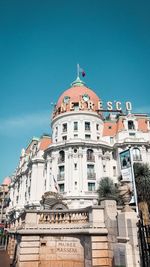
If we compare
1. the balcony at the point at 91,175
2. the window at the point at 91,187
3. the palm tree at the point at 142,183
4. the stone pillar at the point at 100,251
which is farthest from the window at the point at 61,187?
the stone pillar at the point at 100,251

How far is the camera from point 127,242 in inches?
368

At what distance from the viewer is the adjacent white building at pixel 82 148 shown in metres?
38.9

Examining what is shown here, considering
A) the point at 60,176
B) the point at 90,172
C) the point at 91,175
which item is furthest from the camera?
the point at 60,176

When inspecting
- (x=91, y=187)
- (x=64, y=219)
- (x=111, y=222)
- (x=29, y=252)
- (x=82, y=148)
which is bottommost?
(x=29, y=252)

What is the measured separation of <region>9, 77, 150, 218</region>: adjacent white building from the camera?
1531 inches

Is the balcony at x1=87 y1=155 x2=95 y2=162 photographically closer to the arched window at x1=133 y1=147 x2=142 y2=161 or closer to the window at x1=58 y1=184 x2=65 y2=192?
the window at x1=58 y1=184 x2=65 y2=192

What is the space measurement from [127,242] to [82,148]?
31881mm

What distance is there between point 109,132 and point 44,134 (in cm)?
1595

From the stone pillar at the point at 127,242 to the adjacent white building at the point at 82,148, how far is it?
27.5m

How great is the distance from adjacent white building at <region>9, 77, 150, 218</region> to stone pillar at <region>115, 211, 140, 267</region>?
2751cm

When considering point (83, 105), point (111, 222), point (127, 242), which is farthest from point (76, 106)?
point (127, 242)

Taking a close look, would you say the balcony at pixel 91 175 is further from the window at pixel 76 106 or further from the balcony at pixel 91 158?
the window at pixel 76 106

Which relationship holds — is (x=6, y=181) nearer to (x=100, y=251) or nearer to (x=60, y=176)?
(x=60, y=176)

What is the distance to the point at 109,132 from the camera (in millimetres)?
46125
